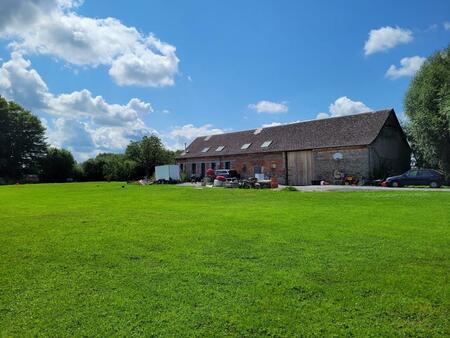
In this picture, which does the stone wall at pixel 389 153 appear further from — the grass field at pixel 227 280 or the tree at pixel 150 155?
the tree at pixel 150 155

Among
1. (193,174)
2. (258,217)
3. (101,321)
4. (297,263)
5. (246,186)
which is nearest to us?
(101,321)

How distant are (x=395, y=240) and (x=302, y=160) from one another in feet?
86.3

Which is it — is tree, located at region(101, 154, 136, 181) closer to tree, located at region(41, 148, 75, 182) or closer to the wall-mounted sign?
tree, located at region(41, 148, 75, 182)

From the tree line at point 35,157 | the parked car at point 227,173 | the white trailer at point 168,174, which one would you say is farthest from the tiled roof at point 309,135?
the tree line at point 35,157

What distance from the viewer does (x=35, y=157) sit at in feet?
206

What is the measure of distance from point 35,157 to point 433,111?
58309 mm

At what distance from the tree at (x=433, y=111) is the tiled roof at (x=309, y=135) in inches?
107

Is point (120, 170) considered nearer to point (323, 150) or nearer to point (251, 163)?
point (251, 163)

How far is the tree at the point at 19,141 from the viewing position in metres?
59.8

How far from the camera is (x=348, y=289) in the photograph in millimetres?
4559

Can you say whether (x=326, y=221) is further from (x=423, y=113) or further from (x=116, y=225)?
(x=423, y=113)

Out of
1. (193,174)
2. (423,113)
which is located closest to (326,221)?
(423,113)

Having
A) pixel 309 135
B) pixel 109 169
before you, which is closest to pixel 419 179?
pixel 309 135

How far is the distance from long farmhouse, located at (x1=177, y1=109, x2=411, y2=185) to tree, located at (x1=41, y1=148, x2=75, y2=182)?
106 feet
